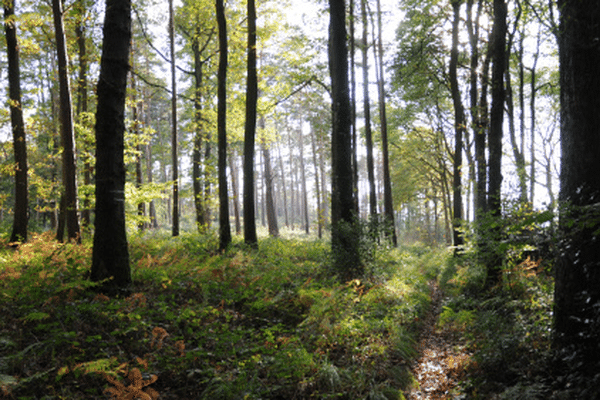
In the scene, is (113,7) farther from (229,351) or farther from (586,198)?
(586,198)

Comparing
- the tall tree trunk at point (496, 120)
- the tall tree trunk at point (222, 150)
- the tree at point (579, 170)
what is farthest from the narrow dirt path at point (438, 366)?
the tall tree trunk at point (222, 150)

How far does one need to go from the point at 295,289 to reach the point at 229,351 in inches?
103

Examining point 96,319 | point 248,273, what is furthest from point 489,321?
point 96,319

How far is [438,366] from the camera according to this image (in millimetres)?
5039

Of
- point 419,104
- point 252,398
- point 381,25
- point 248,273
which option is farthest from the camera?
point 419,104

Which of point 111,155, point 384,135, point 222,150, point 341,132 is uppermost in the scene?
point 384,135

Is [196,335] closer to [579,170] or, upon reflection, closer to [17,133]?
[579,170]

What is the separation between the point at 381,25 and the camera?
1853 centimetres

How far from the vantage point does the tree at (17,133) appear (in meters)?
9.99

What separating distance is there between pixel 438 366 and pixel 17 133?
1259 cm

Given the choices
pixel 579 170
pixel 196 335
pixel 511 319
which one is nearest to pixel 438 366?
pixel 511 319

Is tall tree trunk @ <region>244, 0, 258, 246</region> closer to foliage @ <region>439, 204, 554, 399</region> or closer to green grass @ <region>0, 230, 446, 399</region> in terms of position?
green grass @ <region>0, 230, 446, 399</region>

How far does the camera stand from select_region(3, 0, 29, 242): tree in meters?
9.99

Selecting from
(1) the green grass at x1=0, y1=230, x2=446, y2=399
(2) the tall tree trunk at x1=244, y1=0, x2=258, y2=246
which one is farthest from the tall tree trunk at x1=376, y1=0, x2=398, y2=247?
(1) the green grass at x1=0, y1=230, x2=446, y2=399
